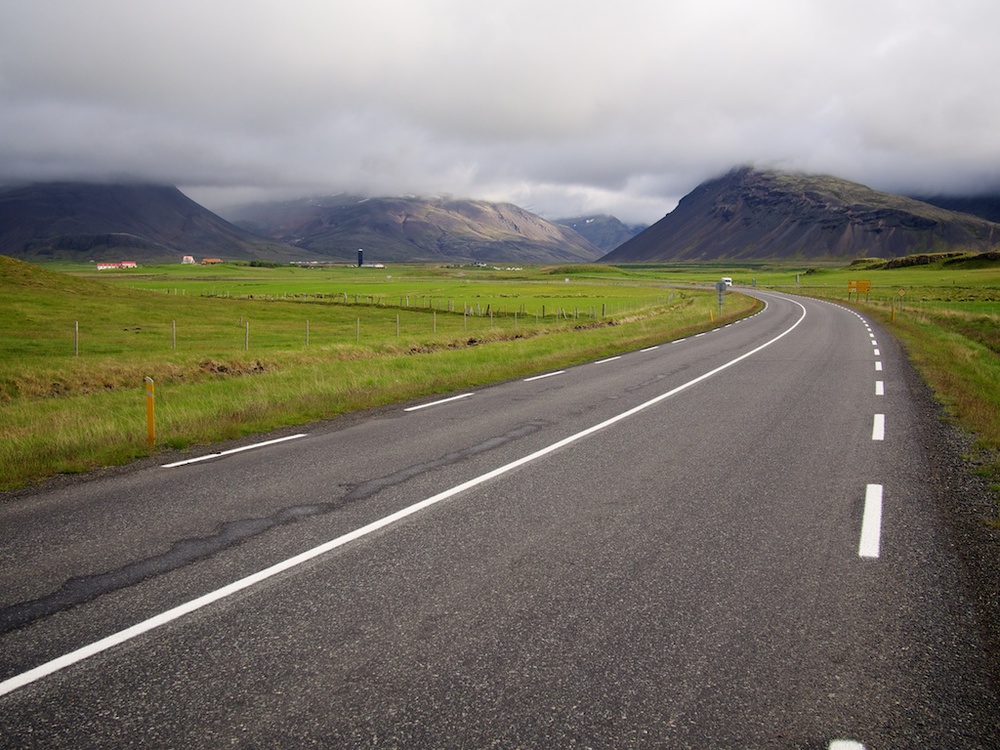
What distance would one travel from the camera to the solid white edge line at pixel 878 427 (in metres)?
11.2

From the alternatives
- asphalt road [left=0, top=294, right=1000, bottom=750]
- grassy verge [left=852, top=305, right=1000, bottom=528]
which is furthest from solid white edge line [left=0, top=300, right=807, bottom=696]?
grassy verge [left=852, top=305, right=1000, bottom=528]

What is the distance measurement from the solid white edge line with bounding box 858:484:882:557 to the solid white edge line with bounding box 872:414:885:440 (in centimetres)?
310

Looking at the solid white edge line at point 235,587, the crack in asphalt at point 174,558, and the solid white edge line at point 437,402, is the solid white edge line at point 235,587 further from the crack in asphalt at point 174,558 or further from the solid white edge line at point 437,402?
the solid white edge line at point 437,402

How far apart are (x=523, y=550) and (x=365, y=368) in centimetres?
1663

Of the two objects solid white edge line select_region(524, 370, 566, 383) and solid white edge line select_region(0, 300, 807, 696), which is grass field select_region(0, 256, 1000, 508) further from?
solid white edge line select_region(0, 300, 807, 696)

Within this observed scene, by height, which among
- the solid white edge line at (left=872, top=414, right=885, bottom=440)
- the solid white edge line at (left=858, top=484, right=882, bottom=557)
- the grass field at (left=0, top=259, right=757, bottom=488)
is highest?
the solid white edge line at (left=872, top=414, right=885, bottom=440)

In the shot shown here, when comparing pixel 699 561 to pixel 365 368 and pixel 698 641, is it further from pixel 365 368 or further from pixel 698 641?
pixel 365 368

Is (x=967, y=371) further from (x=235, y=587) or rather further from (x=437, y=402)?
(x=235, y=587)

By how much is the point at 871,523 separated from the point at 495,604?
421cm

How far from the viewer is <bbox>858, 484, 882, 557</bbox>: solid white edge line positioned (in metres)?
6.35

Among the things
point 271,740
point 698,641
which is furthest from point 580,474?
point 271,740

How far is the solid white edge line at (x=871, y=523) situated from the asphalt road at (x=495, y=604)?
3 centimetres

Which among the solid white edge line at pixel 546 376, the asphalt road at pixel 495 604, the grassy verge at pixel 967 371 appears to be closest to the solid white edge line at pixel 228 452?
the asphalt road at pixel 495 604

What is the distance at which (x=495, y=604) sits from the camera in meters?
5.20
